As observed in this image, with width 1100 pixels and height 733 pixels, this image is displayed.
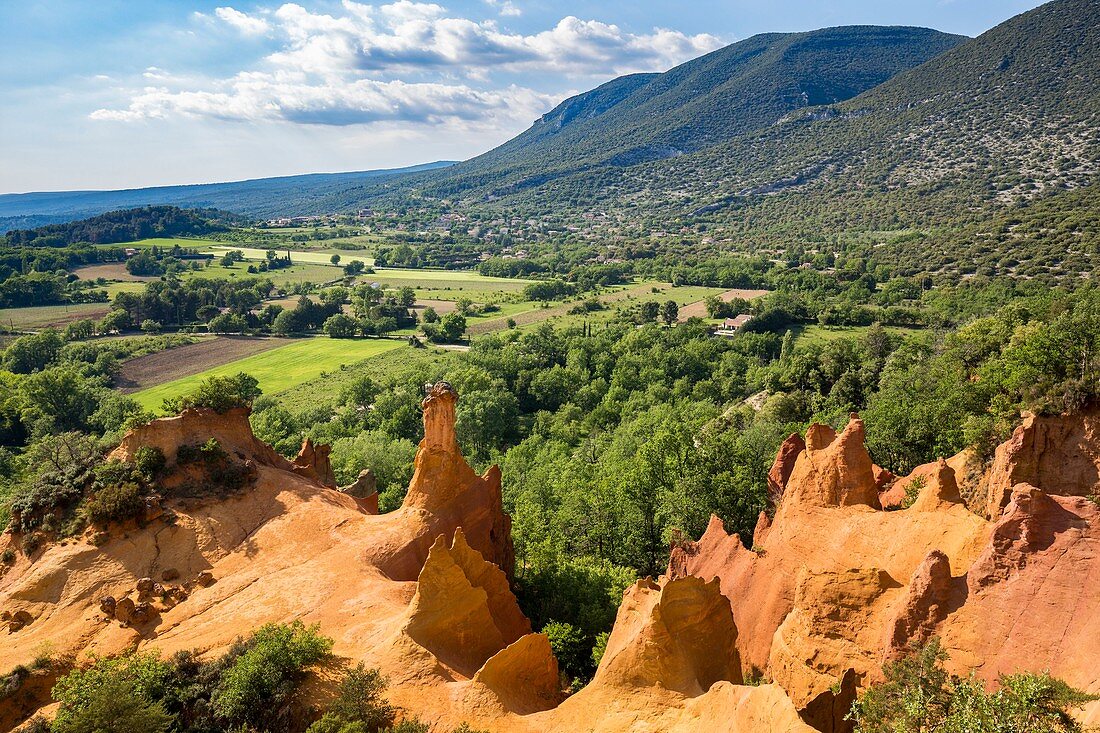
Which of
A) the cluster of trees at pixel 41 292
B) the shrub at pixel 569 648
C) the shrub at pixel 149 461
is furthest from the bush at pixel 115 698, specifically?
the cluster of trees at pixel 41 292

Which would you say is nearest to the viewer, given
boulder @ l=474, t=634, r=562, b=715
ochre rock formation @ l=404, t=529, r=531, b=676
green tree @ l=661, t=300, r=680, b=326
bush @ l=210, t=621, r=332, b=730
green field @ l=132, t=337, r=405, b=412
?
bush @ l=210, t=621, r=332, b=730

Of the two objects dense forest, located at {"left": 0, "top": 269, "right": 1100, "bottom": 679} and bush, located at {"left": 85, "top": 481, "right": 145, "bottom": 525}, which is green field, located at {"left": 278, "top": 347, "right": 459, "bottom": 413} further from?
bush, located at {"left": 85, "top": 481, "right": 145, "bottom": 525}

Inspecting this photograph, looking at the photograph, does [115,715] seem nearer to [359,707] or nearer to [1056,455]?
[359,707]

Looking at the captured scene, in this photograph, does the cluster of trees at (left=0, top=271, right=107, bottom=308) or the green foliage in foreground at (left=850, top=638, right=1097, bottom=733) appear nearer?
the green foliage in foreground at (left=850, top=638, right=1097, bottom=733)

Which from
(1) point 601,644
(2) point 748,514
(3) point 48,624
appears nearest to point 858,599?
(1) point 601,644

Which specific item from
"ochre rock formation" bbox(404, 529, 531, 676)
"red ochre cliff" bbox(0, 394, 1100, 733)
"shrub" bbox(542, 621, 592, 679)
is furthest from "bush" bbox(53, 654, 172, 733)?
"shrub" bbox(542, 621, 592, 679)

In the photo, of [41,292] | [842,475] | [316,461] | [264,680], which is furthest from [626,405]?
[41,292]

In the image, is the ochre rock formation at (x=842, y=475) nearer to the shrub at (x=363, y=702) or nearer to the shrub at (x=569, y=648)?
the shrub at (x=569, y=648)
